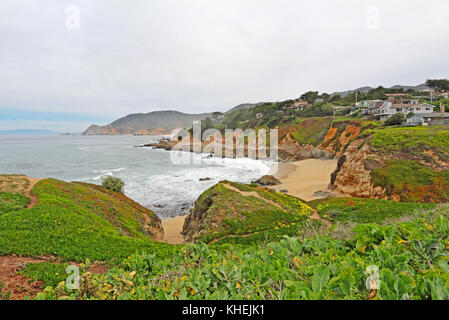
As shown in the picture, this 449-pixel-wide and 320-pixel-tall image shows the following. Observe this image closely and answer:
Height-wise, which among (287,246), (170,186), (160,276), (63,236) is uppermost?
(287,246)

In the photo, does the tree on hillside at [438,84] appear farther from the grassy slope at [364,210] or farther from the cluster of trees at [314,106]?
the grassy slope at [364,210]

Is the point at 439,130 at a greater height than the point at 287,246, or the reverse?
the point at 439,130

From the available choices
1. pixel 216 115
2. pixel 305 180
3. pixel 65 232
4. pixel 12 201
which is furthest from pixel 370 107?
pixel 216 115

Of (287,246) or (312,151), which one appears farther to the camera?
(312,151)

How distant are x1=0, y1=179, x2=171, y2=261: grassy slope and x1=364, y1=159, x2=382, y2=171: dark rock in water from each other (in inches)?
893

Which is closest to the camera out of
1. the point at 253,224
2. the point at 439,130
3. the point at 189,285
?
the point at 189,285

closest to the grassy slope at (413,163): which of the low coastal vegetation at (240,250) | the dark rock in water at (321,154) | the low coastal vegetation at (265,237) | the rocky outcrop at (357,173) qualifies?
the low coastal vegetation at (265,237)

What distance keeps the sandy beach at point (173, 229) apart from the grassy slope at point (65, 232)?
366 centimetres

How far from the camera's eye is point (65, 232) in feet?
29.1

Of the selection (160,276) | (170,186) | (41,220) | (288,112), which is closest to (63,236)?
(41,220)

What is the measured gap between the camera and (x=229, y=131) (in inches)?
3524
